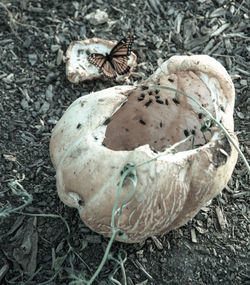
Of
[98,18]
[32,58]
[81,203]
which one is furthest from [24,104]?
[81,203]

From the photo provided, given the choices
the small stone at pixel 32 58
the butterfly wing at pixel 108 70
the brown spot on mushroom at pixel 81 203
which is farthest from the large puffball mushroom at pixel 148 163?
the small stone at pixel 32 58

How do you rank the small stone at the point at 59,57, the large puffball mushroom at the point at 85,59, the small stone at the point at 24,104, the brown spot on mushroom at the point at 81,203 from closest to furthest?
1. the brown spot on mushroom at the point at 81,203
2. the small stone at the point at 24,104
3. the large puffball mushroom at the point at 85,59
4. the small stone at the point at 59,57

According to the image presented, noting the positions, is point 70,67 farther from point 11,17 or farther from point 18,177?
point 18,177

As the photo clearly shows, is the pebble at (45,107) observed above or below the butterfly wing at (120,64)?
below

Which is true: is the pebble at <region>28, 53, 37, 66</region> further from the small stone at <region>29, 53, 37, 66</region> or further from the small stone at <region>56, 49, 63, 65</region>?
the small stone at <region>56, 49, 63, 65</region>

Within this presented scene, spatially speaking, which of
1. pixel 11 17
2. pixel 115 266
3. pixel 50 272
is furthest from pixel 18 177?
pixel 11 17

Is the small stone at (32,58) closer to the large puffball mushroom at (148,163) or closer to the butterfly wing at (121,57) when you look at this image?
the butterfly wing at (121,57)

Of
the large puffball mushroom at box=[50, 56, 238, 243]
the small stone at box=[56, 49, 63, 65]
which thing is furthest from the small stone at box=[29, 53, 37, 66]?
the large puffball mushroom at box=[50, 56, 238, 243]
